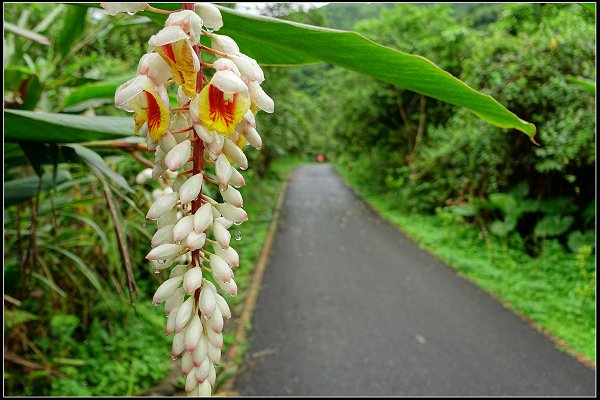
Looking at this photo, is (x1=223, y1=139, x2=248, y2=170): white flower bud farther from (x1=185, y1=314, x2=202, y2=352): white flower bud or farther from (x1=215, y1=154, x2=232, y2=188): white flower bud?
(x1=185, y1=314, x2=202, y2=352): white flower bud

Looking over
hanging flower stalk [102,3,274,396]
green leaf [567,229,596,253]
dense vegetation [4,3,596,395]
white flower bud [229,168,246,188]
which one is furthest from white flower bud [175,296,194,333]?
green leaf [567,229,596,253]

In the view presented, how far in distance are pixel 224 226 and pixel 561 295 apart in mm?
5407

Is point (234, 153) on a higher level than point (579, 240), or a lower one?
higher

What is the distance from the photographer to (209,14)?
0.30m

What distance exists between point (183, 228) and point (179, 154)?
6 centimetres

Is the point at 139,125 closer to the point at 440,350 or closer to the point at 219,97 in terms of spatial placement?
the point at 219,97

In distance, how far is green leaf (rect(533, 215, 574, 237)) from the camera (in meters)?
5.71

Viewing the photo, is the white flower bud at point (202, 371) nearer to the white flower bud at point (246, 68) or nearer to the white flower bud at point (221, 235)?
the white flower bud at point (221, 235)

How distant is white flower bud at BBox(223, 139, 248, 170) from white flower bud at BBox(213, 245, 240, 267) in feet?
0.24

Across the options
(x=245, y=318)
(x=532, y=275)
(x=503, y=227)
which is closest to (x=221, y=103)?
(x=245, y=318)

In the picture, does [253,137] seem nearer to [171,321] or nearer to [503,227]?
[171,321]

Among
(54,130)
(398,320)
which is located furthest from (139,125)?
(398,320)


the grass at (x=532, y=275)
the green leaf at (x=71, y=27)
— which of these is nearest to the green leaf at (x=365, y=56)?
the green leaf at (x=71, y=27)

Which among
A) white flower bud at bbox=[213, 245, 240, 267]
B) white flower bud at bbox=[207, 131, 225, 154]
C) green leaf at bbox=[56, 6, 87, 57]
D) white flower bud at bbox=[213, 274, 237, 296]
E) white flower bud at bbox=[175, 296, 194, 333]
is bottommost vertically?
white flower bud at bbox=[175, 296, 194, 333]
